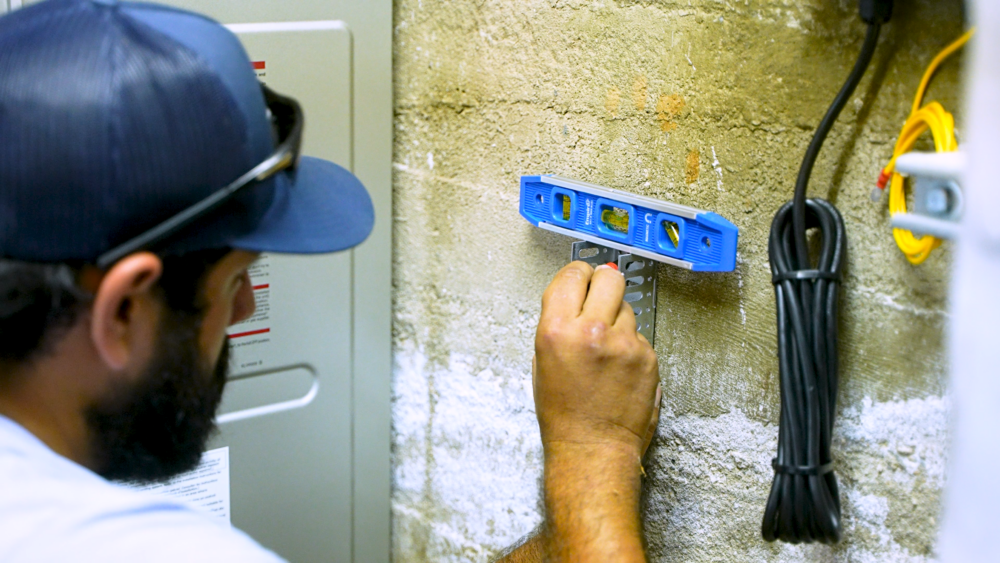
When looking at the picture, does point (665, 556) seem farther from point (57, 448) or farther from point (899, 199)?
point (57, 448)

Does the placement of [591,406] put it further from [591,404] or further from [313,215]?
[313,215]

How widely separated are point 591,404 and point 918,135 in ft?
1.28

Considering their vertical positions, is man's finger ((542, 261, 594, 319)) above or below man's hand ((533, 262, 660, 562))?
above

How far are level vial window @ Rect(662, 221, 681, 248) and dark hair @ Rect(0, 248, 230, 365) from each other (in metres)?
0.45

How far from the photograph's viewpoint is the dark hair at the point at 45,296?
2.03 ft

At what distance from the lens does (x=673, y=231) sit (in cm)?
86

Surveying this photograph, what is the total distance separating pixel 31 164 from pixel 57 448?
0.82 feet

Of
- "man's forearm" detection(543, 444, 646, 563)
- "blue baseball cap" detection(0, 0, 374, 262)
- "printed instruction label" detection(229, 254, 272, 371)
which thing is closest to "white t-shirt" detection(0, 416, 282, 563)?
"blue baseball cap" detection(0, 0, 374, 262)

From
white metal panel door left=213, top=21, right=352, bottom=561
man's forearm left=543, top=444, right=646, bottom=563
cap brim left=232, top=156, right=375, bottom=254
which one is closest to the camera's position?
cap brim left=232, top=156, right=375, bottom=254

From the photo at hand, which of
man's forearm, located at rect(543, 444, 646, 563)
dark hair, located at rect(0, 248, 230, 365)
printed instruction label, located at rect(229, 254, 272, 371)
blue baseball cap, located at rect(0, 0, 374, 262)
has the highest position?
blue baseball cap, located at rect(0, 0, 374, 262)

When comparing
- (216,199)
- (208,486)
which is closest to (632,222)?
(216,199)

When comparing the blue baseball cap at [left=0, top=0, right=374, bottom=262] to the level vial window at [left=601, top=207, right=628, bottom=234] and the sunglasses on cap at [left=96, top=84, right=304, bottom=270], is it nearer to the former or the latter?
the sunglasses on cap at [left=96, top=84, right=304, bottom=270]

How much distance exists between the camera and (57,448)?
0.69 meters

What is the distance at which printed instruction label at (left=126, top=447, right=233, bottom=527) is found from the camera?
1.08m
